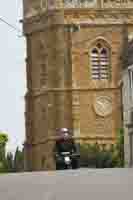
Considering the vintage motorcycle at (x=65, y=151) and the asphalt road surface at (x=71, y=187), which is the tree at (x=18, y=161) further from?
the asphalt road surface at (x=71, y=187)

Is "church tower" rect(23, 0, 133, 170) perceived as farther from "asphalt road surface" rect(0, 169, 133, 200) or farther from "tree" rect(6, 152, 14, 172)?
"asphalt road surface" rect(0, 169, 133, 200)

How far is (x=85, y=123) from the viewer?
67.1 metres

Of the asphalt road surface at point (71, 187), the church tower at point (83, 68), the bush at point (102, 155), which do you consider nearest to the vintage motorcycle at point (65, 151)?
the asphalt road surface at point (71, 187)

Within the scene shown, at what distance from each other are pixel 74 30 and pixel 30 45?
14.8 ft

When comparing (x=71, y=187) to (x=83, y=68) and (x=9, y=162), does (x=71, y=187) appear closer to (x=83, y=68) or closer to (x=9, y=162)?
(x=83, y=68)

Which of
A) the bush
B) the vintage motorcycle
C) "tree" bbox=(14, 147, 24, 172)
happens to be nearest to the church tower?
"tree" bbox=(14, 147, 24, 172)

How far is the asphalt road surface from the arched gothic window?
45944 millimetres

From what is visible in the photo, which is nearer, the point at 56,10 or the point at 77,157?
the point at 77,157

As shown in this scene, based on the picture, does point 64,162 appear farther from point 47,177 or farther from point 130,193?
point 130,193

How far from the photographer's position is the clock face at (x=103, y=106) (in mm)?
67750

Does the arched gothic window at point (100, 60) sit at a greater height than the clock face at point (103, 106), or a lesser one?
greater

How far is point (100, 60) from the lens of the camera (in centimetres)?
6781

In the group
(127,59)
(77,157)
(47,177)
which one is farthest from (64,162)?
(127,59)

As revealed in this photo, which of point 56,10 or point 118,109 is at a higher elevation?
point 56,10
